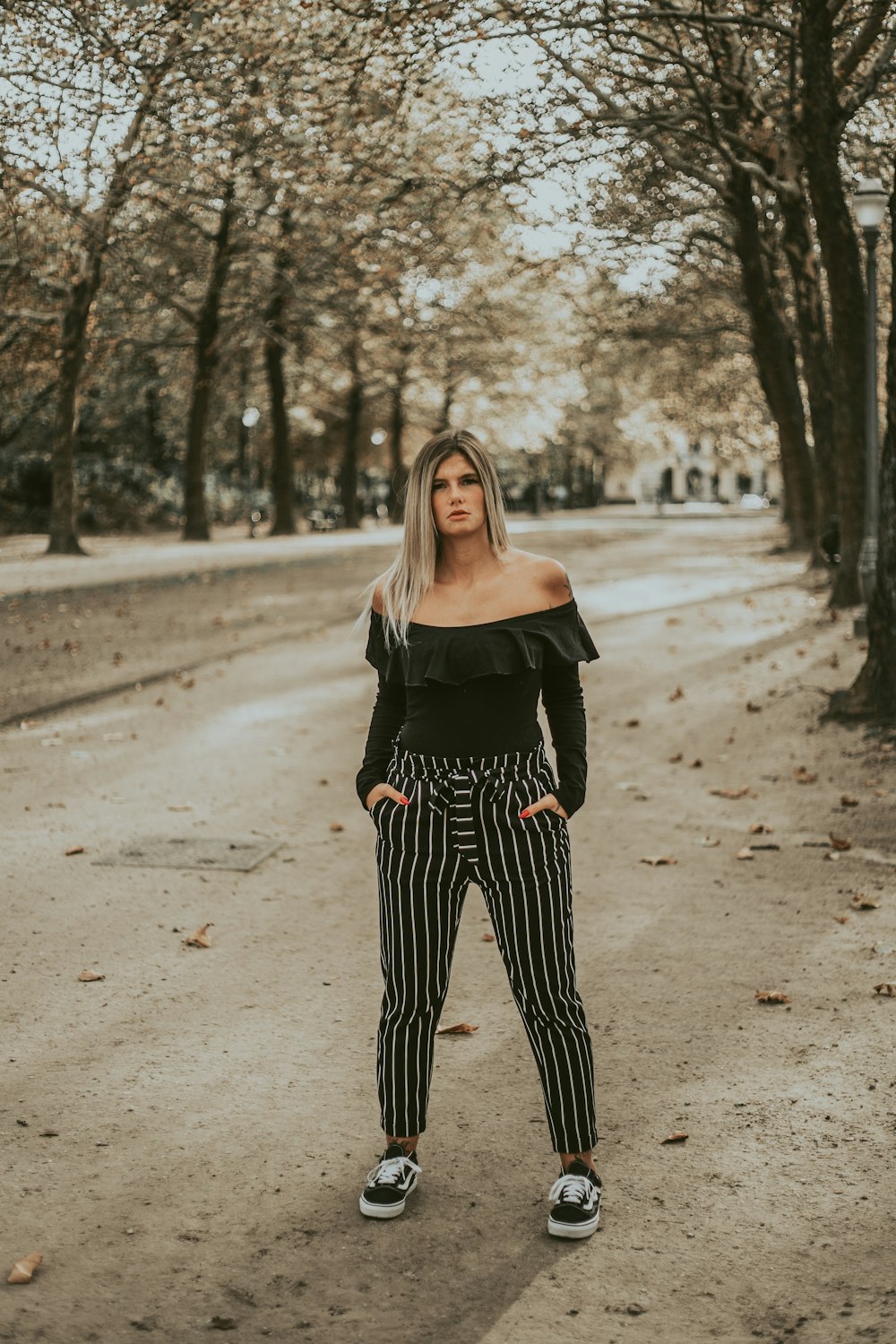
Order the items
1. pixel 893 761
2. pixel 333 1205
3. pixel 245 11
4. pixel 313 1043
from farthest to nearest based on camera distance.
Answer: pixel 245 11
pixel 893 761
pixel 313 1043
pixel 333 1205

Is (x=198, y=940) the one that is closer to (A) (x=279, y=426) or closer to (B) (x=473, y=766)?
(B) (x=473, y=766)

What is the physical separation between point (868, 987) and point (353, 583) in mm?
18066

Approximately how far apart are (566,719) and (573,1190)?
1165mm

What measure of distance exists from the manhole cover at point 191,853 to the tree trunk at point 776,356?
1538 centimetres

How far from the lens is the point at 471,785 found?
361 cm

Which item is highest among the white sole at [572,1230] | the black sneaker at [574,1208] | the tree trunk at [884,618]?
the tree trunk at [884,618]

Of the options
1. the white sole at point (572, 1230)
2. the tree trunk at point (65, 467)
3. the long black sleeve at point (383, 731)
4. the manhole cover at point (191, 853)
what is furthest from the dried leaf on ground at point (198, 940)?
the tree trunk at point (65, 467)

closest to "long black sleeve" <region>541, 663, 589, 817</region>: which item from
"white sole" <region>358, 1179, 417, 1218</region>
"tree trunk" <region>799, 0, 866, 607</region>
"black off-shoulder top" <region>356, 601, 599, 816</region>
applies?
"black off-shoulder top" <region>356, 601, 599, 816</region>

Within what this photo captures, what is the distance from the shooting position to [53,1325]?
3.21 meters

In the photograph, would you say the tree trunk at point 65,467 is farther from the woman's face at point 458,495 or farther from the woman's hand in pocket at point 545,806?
the woman's hand in pocket at point 545,806

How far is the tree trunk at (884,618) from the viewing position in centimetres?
1013

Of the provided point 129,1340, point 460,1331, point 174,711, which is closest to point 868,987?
point 460,1331

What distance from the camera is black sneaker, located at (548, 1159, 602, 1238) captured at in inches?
144

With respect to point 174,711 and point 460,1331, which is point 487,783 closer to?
point 460,1331
